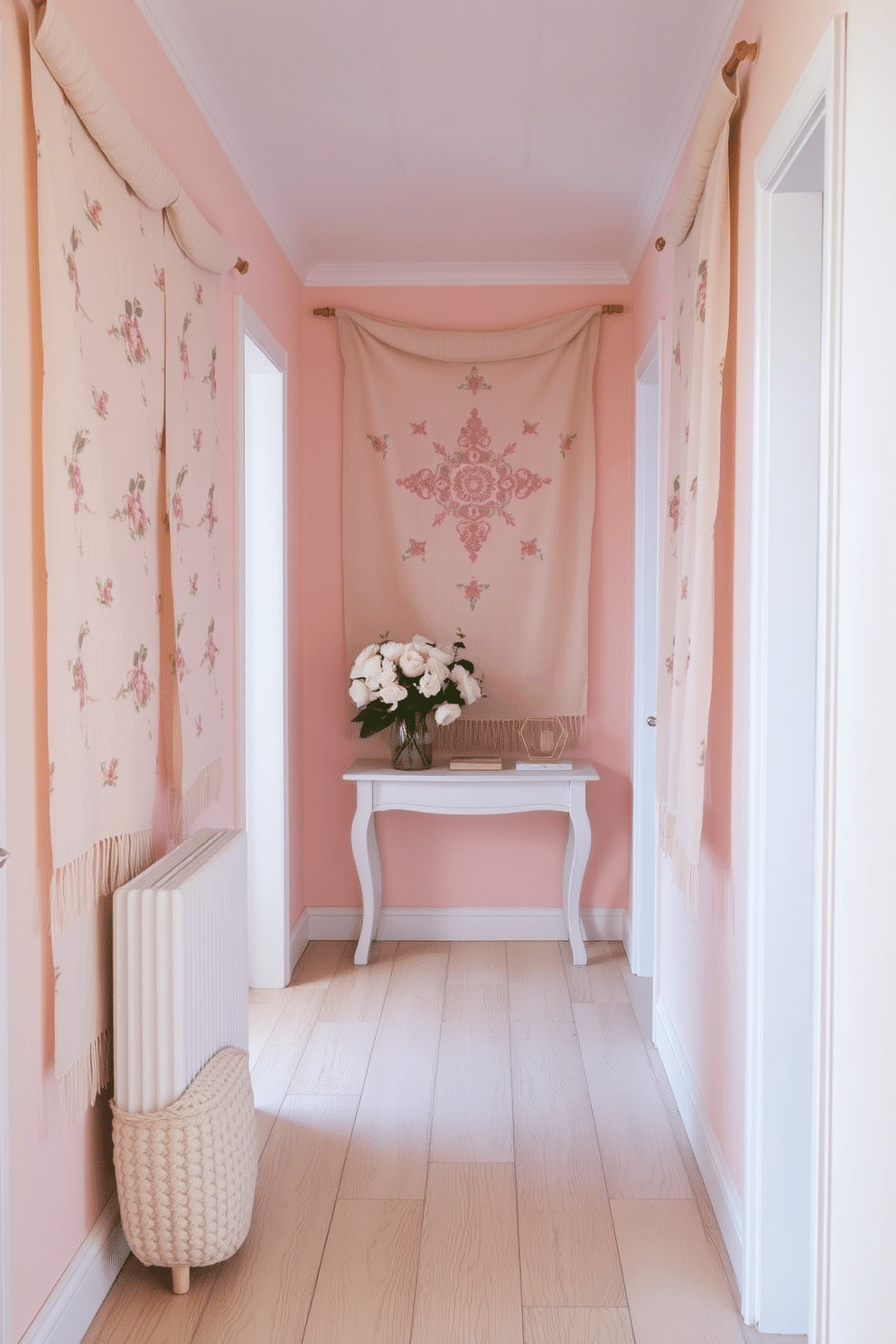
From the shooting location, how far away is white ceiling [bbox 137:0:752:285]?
91.2 inches

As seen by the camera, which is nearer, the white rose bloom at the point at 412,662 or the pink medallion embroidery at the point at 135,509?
the pink medallion embroidery at the point at 135,509

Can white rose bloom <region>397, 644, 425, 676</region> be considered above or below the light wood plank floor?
above

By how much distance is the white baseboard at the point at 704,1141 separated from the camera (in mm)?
2104

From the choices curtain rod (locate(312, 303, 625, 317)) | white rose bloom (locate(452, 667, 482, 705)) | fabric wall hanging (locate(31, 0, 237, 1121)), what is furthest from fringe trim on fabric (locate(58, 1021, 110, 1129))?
curtain rod (locate(312, 303, 625, 317))

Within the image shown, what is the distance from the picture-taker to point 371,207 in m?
3.48

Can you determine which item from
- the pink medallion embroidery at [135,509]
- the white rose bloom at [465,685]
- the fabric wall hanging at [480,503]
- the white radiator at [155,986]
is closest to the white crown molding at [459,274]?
the fabric wall hanging at [480,503]

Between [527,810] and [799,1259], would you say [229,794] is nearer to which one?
[527,810]

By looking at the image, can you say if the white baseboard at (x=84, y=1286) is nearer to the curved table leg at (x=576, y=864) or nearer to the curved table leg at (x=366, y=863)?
the curved table leg at (x=366, y=863)

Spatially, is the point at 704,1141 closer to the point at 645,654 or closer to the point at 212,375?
the point at 645,654

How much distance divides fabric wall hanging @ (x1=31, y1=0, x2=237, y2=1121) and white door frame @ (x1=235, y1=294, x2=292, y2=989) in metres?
1.21

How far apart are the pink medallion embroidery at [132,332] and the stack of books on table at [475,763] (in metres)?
2.08

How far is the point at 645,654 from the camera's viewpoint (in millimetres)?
3855

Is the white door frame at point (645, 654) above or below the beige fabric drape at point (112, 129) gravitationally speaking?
below

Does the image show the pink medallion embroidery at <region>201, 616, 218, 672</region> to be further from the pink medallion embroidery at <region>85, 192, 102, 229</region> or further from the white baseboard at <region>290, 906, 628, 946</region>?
the white baseboard at <region>290, 906, 628, 946</region>
